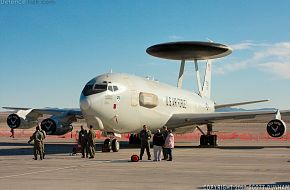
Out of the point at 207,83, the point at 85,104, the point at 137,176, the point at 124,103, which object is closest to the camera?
the point at 137,176

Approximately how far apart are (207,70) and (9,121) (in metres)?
35.6

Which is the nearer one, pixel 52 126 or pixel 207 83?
pixel 52 126

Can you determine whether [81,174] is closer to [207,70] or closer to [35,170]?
[35,170]

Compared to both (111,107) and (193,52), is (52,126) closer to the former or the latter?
(111,107)

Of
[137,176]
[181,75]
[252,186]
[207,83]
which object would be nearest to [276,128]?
[137,176]

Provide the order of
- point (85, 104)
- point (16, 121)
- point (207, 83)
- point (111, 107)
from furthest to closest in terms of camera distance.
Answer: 1. point (207, 83)
2. point (16, 121)
3. point (111, 107)
4. point (85, 104)

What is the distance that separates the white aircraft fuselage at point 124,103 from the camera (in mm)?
26609

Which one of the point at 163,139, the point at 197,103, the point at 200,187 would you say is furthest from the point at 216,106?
the point at 200,187

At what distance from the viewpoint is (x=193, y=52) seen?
226 feet

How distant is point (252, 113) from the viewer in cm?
3356

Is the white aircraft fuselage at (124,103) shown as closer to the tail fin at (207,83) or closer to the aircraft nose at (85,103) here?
the aircraft nose at (85,103)

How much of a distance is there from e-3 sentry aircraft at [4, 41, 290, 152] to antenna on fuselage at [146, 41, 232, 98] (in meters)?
17.4

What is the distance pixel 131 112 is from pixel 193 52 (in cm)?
4118

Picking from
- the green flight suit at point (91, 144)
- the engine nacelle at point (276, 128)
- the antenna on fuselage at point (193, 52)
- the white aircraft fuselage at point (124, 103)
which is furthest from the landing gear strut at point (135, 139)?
the antenna on fuselage at point (193, 52)
